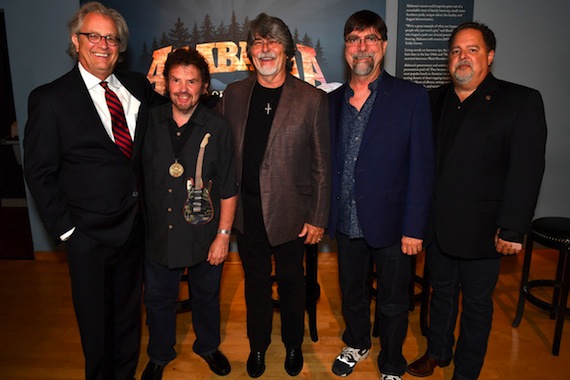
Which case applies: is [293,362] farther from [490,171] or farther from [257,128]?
[490,171]

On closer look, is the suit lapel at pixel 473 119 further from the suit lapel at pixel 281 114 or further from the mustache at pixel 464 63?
the suit lapel at pixel 281 114

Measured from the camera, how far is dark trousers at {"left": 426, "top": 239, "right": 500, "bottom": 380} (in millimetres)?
2184

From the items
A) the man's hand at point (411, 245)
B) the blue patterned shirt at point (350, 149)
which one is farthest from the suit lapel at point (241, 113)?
the man's hand at point (411, 245)

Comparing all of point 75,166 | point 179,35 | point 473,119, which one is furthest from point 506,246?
point 179,35

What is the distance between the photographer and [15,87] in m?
3.95

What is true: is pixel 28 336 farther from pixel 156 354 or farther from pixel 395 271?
pixel 395 271

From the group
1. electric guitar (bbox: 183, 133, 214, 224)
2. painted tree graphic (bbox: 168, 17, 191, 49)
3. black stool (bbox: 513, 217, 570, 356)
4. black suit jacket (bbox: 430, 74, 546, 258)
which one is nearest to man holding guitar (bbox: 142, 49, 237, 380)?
electric guitar (bbox: 183, 133, 214, 224)

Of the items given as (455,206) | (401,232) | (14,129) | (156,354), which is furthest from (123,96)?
(14,129)

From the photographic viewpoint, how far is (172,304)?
7.68 feet

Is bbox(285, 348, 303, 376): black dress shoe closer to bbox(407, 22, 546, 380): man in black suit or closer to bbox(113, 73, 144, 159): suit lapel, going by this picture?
bbox(407, 22, 546, 380): man in black suit

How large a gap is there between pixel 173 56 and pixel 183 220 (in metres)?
0.82

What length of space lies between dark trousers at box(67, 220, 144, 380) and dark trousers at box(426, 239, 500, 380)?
168 centimetres

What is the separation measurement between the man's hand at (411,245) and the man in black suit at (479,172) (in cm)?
15

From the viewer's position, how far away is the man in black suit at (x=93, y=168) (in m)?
1.88
